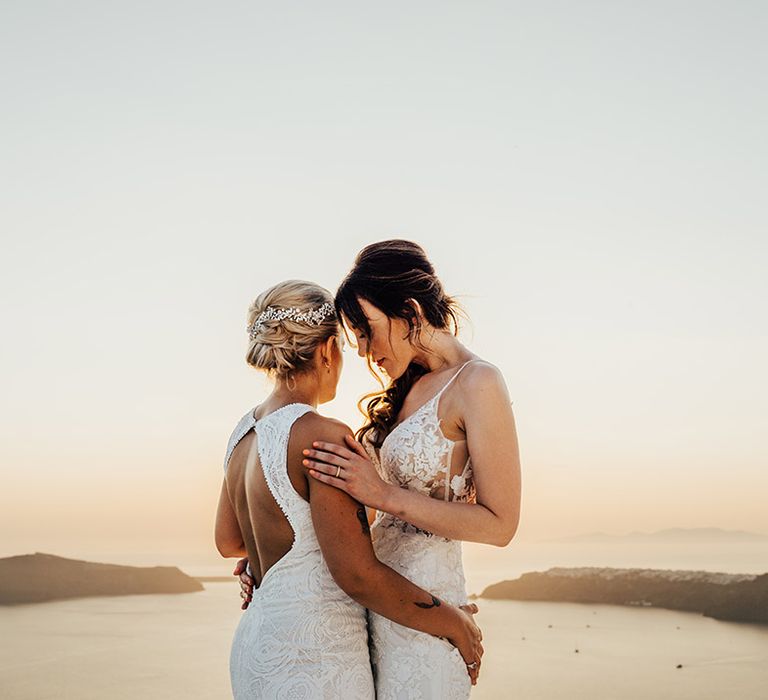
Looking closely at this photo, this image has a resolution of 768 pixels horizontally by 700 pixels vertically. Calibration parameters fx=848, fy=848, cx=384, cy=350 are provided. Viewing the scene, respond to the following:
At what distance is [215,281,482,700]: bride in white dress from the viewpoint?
92.1 inches

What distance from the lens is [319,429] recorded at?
2.36 metres

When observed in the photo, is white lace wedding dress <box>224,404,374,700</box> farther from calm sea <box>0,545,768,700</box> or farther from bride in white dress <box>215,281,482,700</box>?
calm sea <box>0,545,768,700</box>

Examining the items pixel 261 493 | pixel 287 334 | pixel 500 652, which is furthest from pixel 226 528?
pixel 500 652

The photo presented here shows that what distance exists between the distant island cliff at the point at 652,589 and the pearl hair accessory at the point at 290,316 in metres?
7.20

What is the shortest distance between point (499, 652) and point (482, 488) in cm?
622

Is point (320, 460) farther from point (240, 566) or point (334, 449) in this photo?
point (240, 566)

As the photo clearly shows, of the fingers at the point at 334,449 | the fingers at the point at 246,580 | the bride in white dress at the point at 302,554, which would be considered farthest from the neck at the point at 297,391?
the fingers at the point at 246,580

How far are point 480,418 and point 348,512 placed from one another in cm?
51

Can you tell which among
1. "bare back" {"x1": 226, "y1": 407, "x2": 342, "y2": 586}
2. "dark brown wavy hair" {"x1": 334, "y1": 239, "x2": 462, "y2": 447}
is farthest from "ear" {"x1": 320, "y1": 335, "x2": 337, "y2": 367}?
"bare back" {"x1": 226, "y1": 407, "x2": 342, "y2": 586}

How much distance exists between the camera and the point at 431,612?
2453 mm

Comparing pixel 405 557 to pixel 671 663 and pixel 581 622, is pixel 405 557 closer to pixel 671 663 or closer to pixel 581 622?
pixel 671 663

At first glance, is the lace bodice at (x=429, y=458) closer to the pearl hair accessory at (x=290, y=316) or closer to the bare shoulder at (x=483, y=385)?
the bare shoulder at (x=483, y=385)

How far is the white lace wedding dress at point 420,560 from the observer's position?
2.51m

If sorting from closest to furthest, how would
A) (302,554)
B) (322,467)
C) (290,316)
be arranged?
(322,467), (302,554), (290,316)
